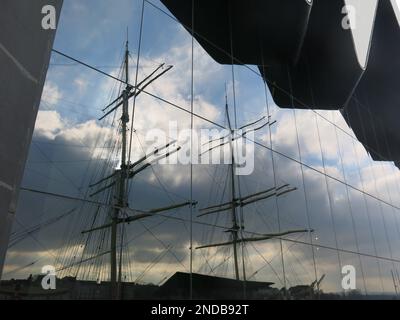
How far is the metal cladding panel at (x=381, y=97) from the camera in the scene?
60.6ft

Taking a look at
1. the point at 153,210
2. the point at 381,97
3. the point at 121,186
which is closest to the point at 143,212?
the point at 153,210

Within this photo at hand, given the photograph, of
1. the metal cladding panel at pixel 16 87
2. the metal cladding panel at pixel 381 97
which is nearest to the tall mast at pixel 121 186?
the metal cladding panel at pixel 16 87

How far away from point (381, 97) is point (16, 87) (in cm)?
2102

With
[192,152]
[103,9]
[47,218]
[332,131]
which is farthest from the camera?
[332,131]

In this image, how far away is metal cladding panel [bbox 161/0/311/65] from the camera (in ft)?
35.2

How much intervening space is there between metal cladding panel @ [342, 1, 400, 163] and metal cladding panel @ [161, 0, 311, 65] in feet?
18.6

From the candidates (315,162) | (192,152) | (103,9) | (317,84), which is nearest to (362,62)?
(317,84)

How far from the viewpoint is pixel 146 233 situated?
24.5ft

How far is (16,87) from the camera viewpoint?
515cm

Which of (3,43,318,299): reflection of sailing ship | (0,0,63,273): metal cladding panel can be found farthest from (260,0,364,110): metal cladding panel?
(0,0,63,273): metal cladding panel

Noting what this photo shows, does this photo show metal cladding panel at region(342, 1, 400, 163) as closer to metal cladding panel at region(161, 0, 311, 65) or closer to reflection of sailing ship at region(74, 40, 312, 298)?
metal cladding panel at region(161, 0, 311, 65)

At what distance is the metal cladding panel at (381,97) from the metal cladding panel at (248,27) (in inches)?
223
